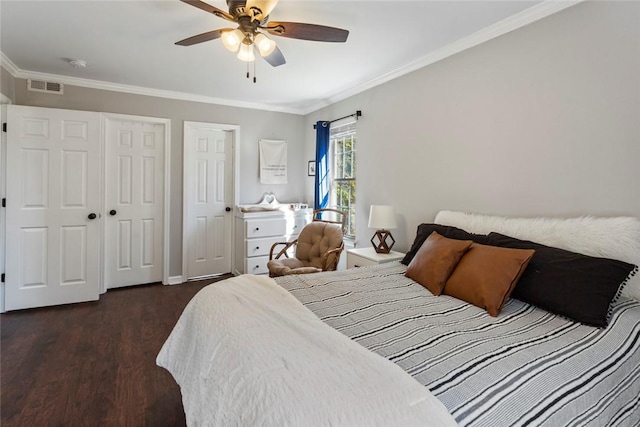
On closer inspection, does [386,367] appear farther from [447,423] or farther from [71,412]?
[71,412]

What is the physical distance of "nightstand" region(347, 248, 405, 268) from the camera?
285 cm

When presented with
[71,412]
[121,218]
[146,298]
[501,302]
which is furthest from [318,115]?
[71,412]

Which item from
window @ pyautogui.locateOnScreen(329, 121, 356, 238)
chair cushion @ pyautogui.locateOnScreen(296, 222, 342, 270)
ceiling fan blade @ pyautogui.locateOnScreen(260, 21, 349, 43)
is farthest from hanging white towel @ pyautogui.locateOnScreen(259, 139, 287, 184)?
ceiling fan blade @ pyautogui.locateOnScreen(260, 21, 349, 43)

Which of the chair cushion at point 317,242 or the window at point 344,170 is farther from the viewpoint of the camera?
the window at point 344,170

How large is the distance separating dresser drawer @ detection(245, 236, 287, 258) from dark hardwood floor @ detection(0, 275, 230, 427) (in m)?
1.10

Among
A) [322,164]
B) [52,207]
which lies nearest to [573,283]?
[322,164]

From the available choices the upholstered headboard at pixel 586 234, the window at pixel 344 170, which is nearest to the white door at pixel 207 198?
the window at pixel 344 170

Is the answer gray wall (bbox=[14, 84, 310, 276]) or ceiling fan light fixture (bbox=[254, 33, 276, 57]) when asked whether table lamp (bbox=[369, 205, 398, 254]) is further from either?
gray wall (bbox=[14, 84, 310, 276])

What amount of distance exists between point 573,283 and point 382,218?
65.3 inches

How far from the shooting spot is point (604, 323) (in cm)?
143

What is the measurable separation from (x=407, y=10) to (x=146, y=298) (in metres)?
A: 3.85

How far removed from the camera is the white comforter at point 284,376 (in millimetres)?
821

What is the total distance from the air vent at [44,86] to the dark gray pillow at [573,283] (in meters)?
4.80

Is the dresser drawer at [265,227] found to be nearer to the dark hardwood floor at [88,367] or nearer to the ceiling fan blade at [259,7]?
the dark hardwood floor at [88,367]
